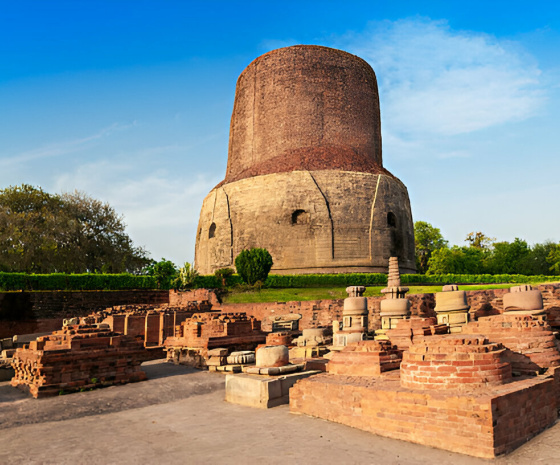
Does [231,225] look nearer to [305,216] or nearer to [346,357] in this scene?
[305,216]

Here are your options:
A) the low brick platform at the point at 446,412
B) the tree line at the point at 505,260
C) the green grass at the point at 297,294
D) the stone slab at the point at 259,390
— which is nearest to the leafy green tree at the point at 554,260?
the tree line at the point at 505,260

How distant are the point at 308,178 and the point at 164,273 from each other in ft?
31.8

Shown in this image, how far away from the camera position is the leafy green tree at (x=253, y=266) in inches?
827

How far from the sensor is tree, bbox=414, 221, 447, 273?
46.1 meters

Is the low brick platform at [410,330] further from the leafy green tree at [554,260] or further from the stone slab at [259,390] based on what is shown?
the leafy green tree at [554,260]

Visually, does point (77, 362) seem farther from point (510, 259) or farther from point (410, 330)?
point (510, 259)

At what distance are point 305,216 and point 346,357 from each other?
2013 cm

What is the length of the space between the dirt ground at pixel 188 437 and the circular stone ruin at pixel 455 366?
0.65m

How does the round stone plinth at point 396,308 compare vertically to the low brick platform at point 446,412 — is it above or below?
above

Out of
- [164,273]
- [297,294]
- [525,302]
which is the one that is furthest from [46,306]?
[525,302]

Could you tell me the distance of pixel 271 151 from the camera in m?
28.7

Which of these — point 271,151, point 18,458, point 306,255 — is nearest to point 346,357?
point 18,458

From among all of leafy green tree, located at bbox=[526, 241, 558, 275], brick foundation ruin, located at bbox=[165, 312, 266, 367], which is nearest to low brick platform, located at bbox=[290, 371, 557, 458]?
brick foundation ruin, located at bbox=[165, 312, 266, 367]

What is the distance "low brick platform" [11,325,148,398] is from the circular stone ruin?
497 centimetres
